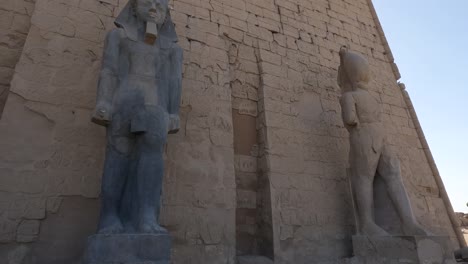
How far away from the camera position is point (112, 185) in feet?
7.52

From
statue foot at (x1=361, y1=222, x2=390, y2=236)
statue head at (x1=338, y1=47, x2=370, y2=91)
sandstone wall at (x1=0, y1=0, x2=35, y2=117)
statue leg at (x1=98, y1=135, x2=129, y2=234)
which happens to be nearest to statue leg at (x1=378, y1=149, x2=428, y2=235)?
statue foot at (x1=361, y1=222, x2=390, y2=236)

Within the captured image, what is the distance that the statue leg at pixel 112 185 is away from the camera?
222cm

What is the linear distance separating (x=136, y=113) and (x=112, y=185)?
0.51 metres

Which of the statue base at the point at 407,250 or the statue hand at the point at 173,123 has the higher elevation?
the statue hand at the point at 173,123

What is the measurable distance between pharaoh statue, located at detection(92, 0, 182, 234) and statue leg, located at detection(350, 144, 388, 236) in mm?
2186

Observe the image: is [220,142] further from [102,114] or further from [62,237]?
[62,237]

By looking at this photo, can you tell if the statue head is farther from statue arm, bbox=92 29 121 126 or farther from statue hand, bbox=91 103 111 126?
statue hand, bbox=91 103 111 126

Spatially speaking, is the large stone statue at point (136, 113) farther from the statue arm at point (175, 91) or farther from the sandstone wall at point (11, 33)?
the sandstone wall at point (11, 33)

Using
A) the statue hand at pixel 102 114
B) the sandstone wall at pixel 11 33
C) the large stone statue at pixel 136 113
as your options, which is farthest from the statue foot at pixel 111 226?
the sandstone wall at pixel 11 33

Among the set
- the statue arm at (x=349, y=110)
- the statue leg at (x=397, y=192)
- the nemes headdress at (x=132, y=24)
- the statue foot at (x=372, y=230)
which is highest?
the nemes headdress at (x=132, y=24)

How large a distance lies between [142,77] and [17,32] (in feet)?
5.49

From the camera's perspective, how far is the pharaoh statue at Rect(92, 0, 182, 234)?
89.5 inches

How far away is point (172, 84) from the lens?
2.68 m

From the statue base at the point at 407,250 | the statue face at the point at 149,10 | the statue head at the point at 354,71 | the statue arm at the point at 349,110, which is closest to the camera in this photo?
the statue face at the point at 149,10
